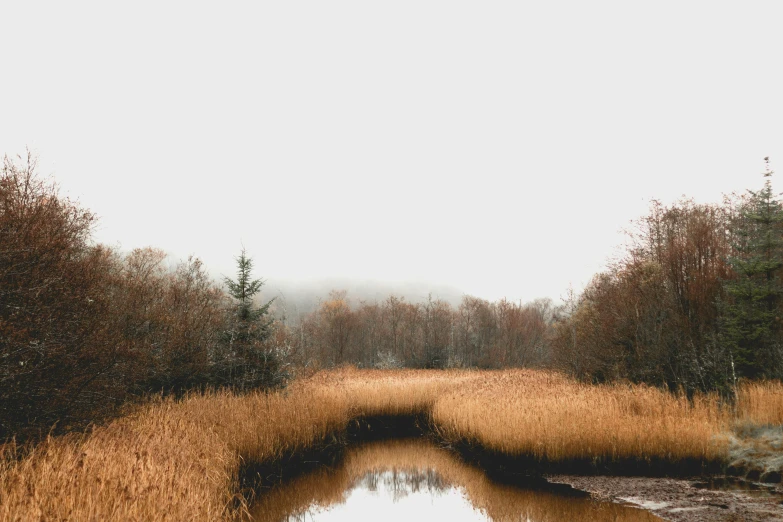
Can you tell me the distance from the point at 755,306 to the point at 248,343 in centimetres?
1484

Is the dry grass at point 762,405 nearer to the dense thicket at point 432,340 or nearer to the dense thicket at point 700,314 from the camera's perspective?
the dense thicket at point 700,314

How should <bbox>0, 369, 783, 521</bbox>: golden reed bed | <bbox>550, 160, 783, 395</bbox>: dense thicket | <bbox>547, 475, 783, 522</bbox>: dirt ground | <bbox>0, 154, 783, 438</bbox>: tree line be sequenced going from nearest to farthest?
<bbox>0, 369, 783, 521</bbox>: golden reed bed
<bbox>0, 154, 783, 438</bbox>: tree line
<bbox>547, 475, 783, 522</bbox>: dirt ground
<bbox>550, 160, 783, 395</bbox>: dense thicket

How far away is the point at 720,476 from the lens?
845 centimetres

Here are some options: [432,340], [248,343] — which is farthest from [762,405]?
[432,340]

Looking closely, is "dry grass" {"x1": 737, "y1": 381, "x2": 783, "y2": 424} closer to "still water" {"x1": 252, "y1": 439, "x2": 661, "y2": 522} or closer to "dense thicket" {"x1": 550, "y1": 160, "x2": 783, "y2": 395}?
"dense thicket" {"x1": 550, "y1": 160, "x2": 783, "y2": 395}

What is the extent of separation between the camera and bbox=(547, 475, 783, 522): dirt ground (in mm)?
6582

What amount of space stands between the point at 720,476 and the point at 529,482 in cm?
347

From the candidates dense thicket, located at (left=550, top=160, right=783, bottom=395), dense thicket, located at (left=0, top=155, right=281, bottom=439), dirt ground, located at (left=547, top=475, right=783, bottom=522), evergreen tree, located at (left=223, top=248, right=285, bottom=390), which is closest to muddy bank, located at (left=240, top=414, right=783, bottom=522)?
dirt ground, located at (left=547, top=475, right=783, bottom=522)

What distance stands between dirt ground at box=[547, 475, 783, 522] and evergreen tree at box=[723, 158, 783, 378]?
5.54m

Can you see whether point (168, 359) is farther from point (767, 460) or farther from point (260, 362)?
point (767, 460)

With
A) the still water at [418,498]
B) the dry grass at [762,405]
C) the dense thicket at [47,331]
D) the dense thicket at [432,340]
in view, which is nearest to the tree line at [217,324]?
the dense thicket at [47,331]

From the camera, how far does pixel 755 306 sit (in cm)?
1320

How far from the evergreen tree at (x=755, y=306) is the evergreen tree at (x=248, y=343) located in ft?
41.8

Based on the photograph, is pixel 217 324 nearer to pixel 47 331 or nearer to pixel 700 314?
pixel 47 331
